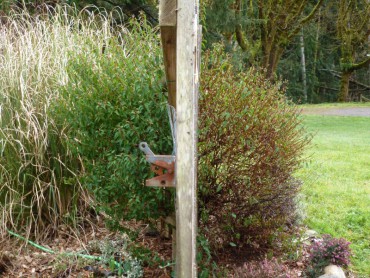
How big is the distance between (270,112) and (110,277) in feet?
5.86

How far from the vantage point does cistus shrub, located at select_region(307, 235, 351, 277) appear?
12.9 ft

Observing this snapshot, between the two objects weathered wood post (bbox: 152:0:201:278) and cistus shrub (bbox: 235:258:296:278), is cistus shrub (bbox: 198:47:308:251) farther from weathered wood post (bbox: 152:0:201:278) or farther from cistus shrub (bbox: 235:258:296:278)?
weathered wood post (bbox: 152:0:201:278)

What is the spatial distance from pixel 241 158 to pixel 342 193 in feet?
9.46

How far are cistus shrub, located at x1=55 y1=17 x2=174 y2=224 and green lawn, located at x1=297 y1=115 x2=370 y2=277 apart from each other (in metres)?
1.73

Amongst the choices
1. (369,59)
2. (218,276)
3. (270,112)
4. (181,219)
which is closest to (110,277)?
(218,276)

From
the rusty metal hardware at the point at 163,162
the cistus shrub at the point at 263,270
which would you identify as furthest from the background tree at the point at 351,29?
the rusty metal hardware at the point at 163,162

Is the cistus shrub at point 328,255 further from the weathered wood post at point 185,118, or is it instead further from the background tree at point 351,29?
the background tree at point 351,29

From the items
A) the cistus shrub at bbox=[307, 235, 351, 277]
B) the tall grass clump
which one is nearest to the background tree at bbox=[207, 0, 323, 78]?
the tall grass clump

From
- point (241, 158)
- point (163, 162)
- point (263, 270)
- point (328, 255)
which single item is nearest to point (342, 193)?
point (328, 255)

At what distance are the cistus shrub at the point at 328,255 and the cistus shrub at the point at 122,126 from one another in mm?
1234

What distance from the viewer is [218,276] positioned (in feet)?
12.9

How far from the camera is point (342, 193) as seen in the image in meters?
6.21

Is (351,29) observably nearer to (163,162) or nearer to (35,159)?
(35,159)

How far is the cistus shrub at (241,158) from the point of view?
3.64 meters
